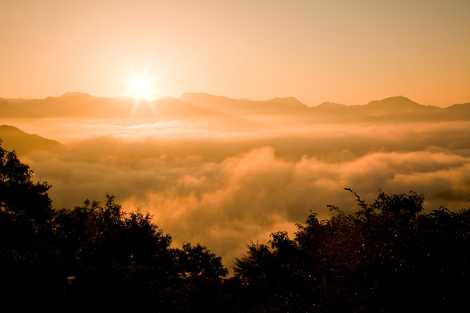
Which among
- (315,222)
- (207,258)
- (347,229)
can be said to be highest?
(347,229)

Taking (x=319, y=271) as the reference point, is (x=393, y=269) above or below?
above

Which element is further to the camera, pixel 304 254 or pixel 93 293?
pixel 304 254

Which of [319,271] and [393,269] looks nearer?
[393,269]

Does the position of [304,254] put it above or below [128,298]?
below

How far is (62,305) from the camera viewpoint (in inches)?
774

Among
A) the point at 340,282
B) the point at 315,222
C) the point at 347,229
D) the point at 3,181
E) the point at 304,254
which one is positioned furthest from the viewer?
the point at 315,222

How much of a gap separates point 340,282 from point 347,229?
172 inches

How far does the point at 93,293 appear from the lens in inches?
771

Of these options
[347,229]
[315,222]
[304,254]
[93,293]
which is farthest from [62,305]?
[315,222]

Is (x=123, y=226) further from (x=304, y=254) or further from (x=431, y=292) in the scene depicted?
(x=431, y=292)

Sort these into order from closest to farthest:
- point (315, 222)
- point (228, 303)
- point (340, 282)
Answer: point (340, 282), point (228, 303), point (315, 222)

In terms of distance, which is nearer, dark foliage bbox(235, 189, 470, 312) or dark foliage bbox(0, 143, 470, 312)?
dark foliage bbox(235, 189, 470, 312)

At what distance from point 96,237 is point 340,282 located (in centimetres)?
1806

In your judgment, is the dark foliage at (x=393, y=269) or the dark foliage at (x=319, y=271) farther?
the dark foliage at (x=319, y=271)
